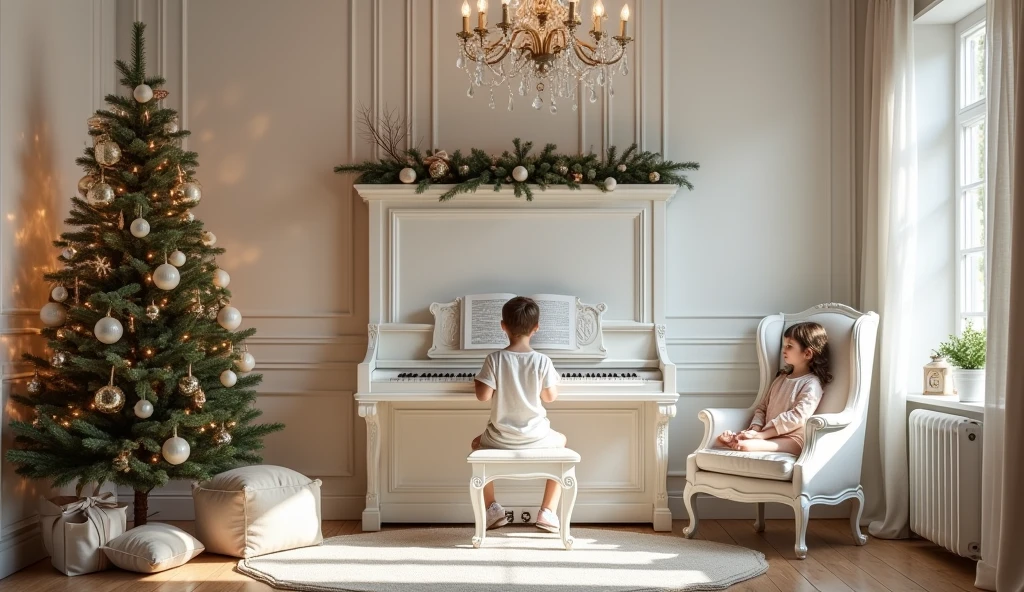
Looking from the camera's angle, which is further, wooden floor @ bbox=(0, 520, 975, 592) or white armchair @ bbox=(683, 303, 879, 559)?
white armchair @ bbox=(683, 303, 879, 559)

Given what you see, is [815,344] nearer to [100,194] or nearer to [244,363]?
[244,363]

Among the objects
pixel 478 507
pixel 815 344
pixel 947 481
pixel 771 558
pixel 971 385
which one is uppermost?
pixel 815 344

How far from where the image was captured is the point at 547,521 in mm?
4258

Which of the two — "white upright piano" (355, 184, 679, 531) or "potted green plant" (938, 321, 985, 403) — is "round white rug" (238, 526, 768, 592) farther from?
"potted green plant" (938, 321, 985, 403)

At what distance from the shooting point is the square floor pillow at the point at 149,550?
3.71 meters

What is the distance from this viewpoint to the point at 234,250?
16.1 feet

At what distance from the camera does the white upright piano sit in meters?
4.61

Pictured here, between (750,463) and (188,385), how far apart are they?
99.1 inches

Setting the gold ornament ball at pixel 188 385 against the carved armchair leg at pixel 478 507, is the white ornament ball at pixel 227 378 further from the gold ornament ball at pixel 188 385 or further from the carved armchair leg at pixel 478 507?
the carved armchair leg at pixel 478 507

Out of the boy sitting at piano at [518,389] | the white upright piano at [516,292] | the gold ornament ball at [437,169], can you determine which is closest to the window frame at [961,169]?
the white upright piano at [516,292]

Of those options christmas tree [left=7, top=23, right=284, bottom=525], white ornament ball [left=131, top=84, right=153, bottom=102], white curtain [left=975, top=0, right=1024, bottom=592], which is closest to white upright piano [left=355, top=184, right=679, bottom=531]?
christmas tree [left=7, top=23, right=284, bottom=525]

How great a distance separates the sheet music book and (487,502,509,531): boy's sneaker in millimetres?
779

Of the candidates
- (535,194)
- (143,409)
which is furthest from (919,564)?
(143,409)

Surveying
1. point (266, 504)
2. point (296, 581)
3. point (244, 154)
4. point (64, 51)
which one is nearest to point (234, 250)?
point (244, 154)
